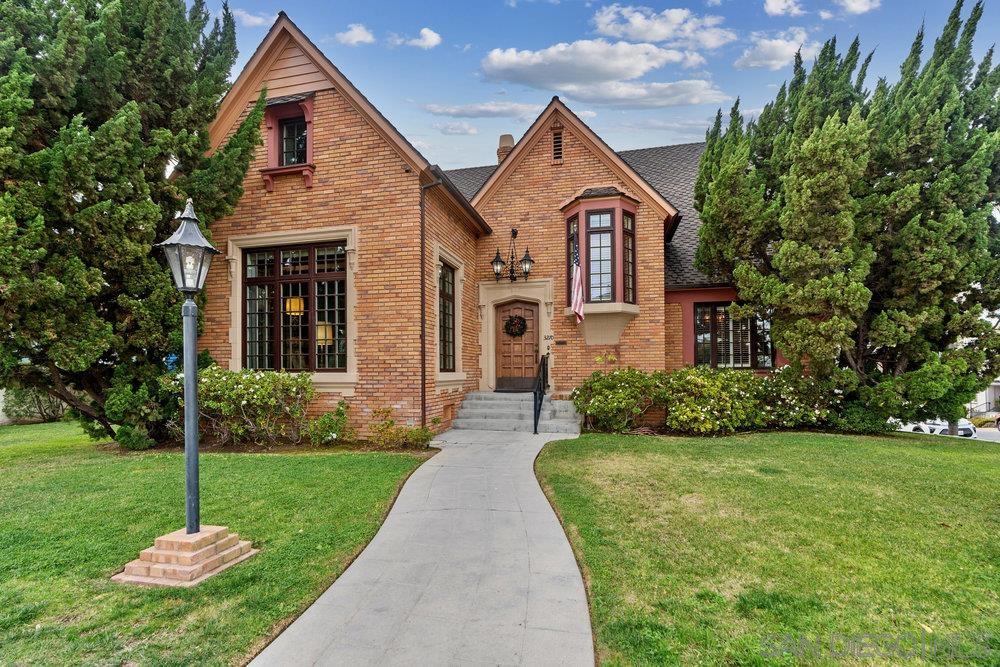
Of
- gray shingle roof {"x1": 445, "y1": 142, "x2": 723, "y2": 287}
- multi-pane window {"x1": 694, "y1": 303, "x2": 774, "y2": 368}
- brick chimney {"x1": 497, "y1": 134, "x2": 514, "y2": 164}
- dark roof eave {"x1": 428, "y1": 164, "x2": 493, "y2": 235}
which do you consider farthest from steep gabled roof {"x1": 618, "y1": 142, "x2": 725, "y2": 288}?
dark roof eave {"x1": 428, "y1": 164, "x2": 493, "y2": 235}

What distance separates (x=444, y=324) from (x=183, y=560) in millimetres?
7056

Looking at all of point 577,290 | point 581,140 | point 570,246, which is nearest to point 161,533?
point 577,290

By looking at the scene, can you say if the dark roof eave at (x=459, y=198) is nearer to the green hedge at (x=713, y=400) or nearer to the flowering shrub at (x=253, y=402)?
the flowering shrub at (x=253, y=402)

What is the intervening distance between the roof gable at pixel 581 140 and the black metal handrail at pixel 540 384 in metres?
4.30

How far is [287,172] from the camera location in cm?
904

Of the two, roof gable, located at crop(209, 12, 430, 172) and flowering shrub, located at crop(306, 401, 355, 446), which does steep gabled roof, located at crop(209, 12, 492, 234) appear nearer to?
→ roof gable, located at crop(209, 12, 430, 172)

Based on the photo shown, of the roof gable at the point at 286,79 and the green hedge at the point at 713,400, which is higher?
the roof gable at the point at 286,79

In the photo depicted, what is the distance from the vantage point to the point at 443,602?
9.60 feet

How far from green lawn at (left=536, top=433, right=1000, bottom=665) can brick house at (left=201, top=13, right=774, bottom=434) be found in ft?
13.5

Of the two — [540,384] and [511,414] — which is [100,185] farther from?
[540,384]

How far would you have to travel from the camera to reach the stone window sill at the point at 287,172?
890cm

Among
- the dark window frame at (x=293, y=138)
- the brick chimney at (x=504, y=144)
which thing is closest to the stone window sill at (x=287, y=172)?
the dark window frame at (x=293, y=138)

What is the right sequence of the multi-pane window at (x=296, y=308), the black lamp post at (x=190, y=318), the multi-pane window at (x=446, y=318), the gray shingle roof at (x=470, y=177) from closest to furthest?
the black lamp post at (x=190, y=318) → the multi-pane window at (x=296, y=308) → the multi-pane window at (x=446, y=318) → the gray shingle roof at (x=470, y=177)

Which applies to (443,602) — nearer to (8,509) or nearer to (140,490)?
(140,490)
